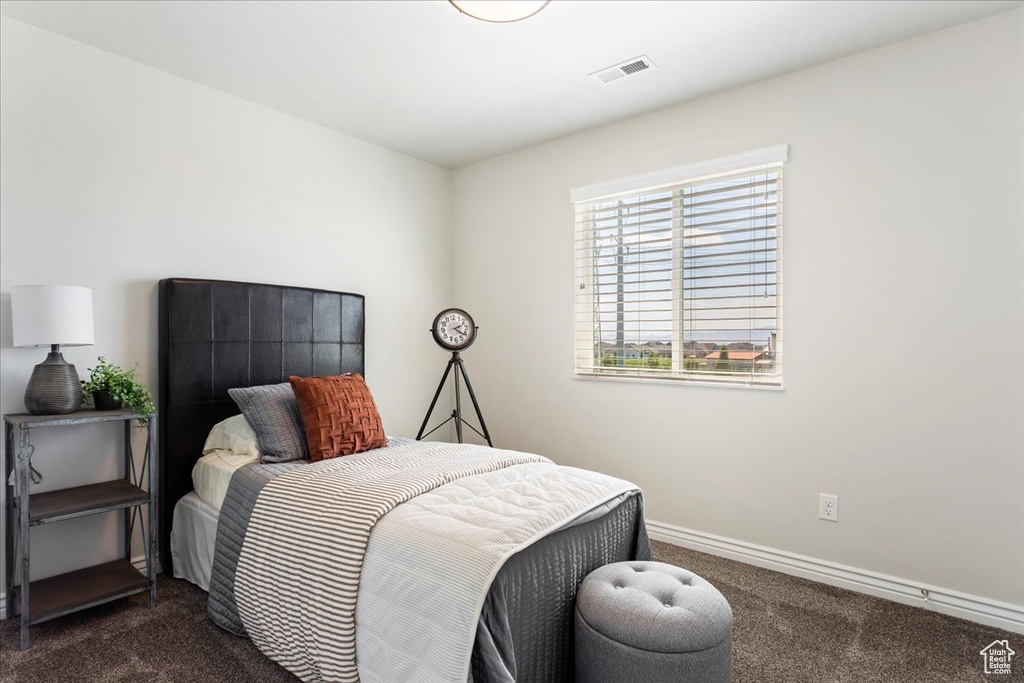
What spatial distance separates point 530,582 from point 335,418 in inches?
56.1

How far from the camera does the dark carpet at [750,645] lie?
1.99m

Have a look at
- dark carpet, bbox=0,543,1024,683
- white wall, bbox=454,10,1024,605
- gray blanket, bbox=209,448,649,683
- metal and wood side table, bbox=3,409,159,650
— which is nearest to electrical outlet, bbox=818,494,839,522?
white wall, bbox=454,10,1024,605


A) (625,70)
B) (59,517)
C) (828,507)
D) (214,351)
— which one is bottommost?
(828,507)

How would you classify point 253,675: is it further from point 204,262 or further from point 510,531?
point 204,262

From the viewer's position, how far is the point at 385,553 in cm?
175

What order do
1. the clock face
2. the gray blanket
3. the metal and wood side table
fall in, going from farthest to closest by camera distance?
the clock face
the metal and wood side table
the gray blanket

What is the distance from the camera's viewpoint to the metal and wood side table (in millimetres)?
2145

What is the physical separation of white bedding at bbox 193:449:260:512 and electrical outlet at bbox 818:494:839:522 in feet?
9.19

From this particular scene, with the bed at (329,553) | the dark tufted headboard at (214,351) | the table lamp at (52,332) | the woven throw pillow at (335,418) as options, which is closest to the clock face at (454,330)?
the bed at (329,553)

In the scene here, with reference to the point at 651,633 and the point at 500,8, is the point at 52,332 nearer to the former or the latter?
the point at 500,8

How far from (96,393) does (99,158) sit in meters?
1.14

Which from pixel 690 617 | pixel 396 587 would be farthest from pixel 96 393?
pixel 690 617

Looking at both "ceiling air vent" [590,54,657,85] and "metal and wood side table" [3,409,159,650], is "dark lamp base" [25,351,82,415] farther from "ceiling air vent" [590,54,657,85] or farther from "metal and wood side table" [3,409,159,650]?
"ceiling air vent" [590,54,657,85]

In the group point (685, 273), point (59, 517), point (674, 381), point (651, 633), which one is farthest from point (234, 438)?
point (685, 273)
